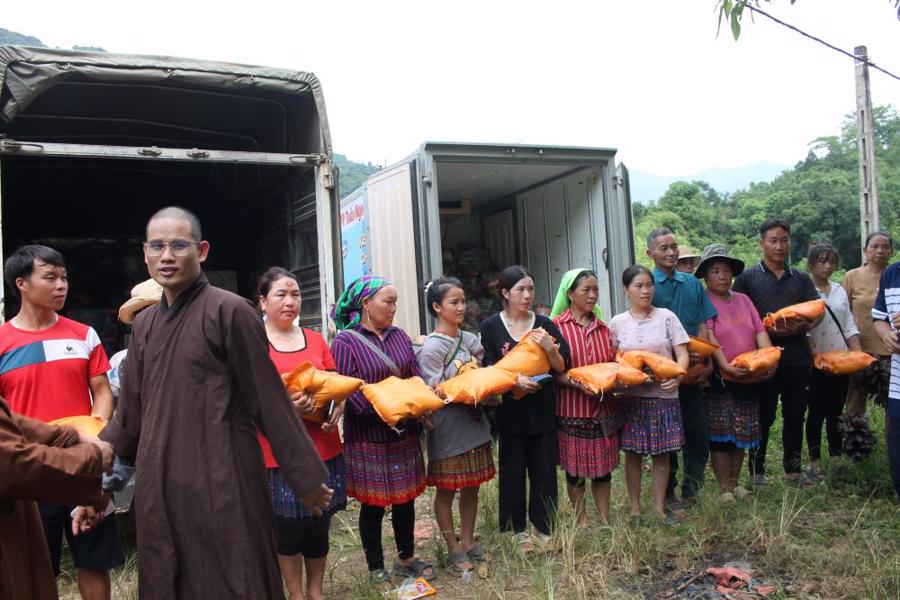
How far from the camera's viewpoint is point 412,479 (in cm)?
360

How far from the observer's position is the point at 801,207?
57.1ft

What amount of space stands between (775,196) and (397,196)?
15804mm

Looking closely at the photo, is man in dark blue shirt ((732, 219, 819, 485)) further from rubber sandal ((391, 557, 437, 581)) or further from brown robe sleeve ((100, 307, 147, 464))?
brown robe sleeve ((100, 307, 147, 464))

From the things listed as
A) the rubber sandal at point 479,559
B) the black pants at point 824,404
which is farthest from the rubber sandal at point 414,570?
the black pants at point 824,404

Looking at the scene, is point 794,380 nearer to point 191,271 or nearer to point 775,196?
point 191,271

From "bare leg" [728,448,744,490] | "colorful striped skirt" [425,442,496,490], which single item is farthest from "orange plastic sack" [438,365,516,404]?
"bare leg" [728,448,744,490]

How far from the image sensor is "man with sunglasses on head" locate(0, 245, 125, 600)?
2951mm

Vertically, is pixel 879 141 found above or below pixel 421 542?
above

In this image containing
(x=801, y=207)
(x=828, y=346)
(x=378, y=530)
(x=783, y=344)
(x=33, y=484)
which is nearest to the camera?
(x=33, y=484)

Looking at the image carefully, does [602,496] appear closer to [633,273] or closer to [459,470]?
[459,470]

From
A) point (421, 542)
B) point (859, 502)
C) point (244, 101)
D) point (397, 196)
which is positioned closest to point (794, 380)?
point (859, 502)

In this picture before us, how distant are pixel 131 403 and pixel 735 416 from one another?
3.66m

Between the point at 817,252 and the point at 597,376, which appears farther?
the point at 817,252

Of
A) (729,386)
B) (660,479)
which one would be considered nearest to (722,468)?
(729,386)
